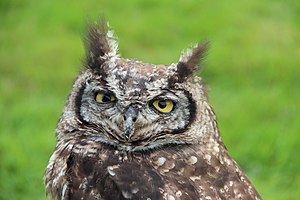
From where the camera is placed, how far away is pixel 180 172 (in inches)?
138

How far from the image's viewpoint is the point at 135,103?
3.57m

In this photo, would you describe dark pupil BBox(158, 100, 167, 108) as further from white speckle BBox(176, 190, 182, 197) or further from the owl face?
white speckle BBox(176, 190, 182, 197)

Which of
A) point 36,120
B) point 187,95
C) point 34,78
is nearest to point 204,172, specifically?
point 187,95

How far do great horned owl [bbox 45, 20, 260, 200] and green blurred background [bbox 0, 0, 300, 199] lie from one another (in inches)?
74.3

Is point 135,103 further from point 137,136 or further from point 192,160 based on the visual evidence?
point 192,160

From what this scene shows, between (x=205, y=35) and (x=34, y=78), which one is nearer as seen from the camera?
(x=34, y=78)

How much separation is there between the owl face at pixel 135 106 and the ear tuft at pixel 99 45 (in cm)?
6

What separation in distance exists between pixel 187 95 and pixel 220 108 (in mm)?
3230

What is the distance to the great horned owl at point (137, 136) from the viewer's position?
347 centimetres

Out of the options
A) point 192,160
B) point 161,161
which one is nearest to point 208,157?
point 192,160

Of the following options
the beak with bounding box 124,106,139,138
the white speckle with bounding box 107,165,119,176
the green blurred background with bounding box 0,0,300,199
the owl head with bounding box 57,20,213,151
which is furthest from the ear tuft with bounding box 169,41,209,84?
the green blurred background with bounding box 0,0,300,199

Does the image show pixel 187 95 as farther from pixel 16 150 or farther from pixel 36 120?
pixel 36 120

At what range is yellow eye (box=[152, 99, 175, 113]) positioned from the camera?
360 cm

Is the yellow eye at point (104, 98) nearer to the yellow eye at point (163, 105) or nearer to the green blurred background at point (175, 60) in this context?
the yellow eye at point (163, 105)
